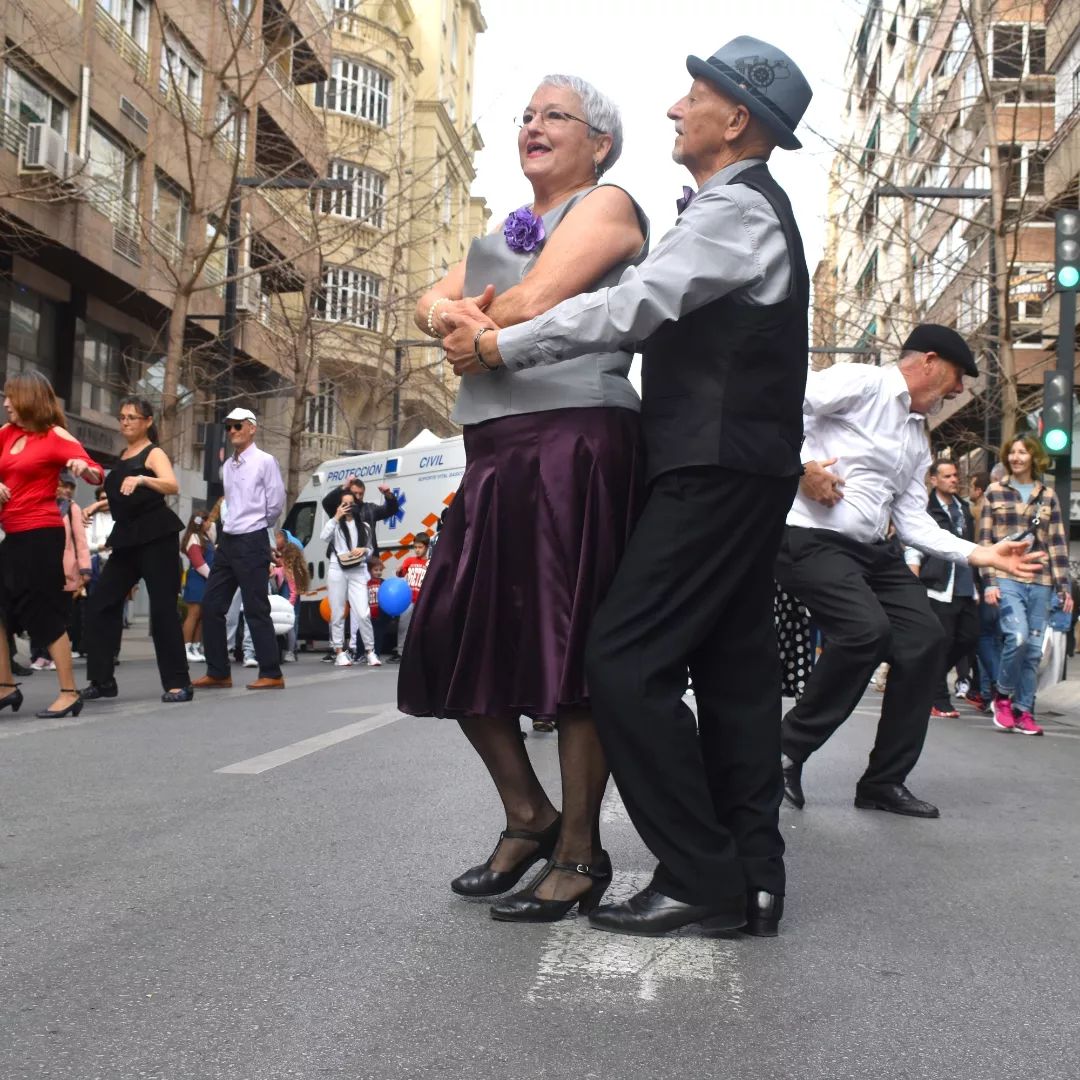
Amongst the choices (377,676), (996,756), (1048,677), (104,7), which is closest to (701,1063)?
(996,756)

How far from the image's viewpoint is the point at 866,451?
5.77 m

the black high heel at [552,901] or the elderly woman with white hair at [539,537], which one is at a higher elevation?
the elderly woman with white hair at [539,537]

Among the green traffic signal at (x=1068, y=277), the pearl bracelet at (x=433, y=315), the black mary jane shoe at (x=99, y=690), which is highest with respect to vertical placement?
the green traffic signal at (x=1068, y=277)

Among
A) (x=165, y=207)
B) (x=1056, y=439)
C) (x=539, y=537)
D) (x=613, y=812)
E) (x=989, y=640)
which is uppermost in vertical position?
(x=165, y=207)

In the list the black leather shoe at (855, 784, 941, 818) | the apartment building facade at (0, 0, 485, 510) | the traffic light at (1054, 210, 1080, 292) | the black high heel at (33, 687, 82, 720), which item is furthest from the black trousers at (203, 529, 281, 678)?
the apartment building facade at (0, 0, 485, 510)

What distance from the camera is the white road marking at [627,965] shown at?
297cm

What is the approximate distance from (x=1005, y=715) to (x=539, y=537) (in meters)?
7.87

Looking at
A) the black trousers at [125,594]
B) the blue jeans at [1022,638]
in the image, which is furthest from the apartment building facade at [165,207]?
the blue jeans at [1022,638]

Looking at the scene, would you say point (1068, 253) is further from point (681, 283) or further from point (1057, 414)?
point (681, 283)

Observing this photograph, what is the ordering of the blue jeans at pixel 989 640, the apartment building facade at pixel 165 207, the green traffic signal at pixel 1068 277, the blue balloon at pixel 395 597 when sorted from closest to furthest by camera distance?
the blue jeans at pixel 989 640
the green traffic signal at pixel 1068 277
the blue balloon at pixel 395 597
the apartment building facade at pixel 165 207

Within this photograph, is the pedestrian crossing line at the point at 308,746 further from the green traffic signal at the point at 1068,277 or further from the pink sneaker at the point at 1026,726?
the green traffic signal at the point at 1068,277

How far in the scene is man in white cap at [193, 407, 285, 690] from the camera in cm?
1123

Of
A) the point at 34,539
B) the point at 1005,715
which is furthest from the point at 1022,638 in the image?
the point at 34,539

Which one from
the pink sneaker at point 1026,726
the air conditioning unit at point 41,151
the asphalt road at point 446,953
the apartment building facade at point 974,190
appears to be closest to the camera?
the asphalt road at point 446,953
